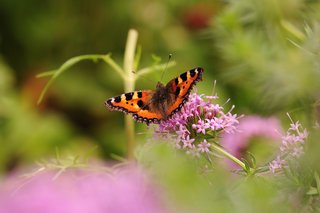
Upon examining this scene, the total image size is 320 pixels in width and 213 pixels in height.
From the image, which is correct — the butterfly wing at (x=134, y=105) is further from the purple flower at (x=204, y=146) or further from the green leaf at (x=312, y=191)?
the green leaf at (x=312, y=191)

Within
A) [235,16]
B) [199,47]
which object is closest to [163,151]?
[235,16]

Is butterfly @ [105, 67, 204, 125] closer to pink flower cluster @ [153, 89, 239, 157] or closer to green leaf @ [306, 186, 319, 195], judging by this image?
pink flower cluster @ [153, 89, 239, 157]

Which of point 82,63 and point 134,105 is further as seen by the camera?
point 82,63

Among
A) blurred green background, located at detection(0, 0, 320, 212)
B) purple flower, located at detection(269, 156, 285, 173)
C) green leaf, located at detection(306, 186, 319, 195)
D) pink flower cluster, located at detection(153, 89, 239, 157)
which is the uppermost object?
blurred green background, located at detection(0, 0, 320, 212)

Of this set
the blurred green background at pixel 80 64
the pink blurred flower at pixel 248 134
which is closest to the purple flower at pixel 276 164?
the pink blurred flower at pixel 248 134

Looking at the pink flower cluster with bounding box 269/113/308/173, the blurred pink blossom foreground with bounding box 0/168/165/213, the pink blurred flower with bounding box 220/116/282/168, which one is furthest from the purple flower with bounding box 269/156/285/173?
the pink blurred flower with bounding box 220/116/282/168

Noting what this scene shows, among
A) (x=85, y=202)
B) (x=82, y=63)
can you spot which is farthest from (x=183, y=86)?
(x=82, y=63)

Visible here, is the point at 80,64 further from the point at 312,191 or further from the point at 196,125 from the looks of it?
the point at 312,191
